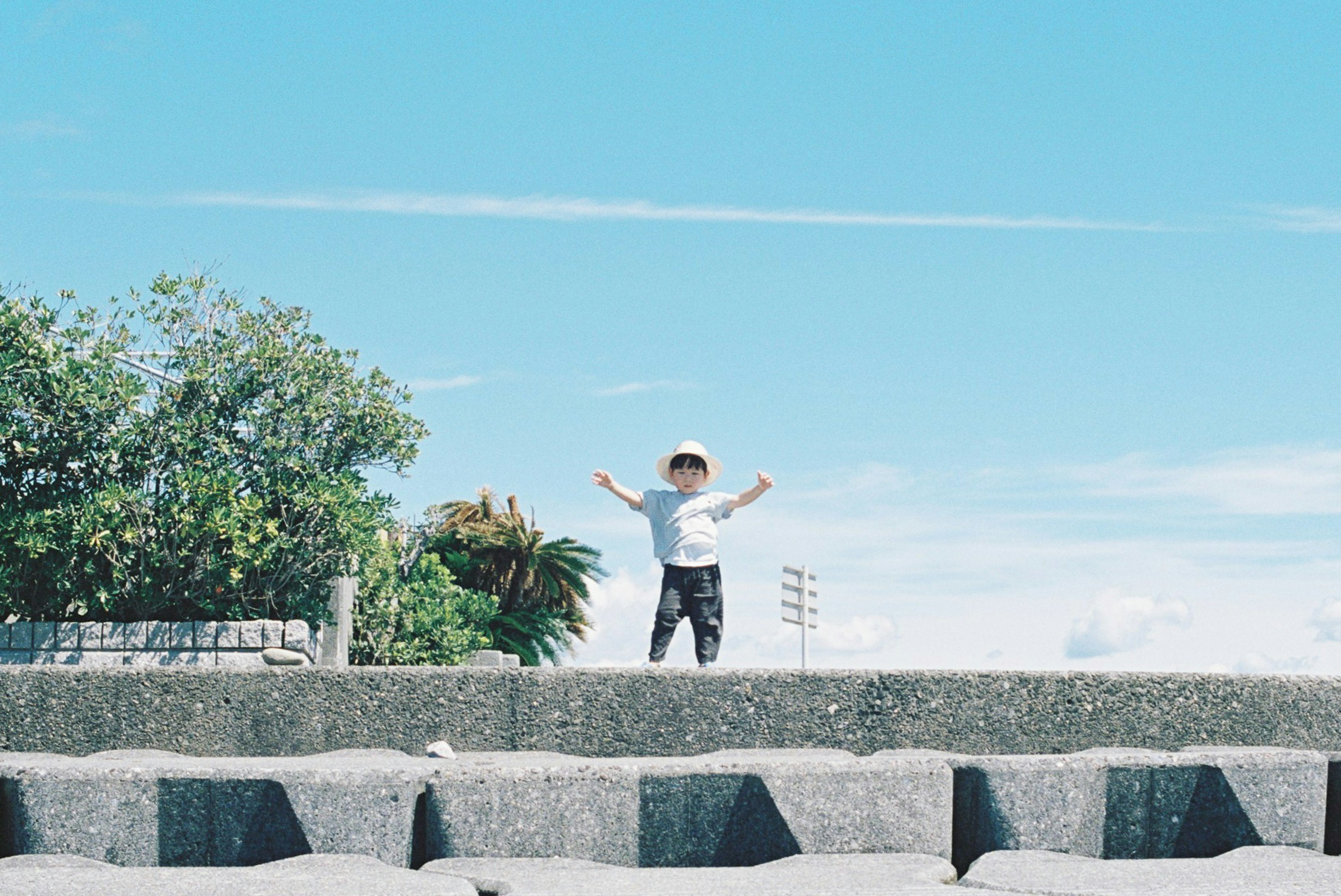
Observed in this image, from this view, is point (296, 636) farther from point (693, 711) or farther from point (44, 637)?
point (693, 711)

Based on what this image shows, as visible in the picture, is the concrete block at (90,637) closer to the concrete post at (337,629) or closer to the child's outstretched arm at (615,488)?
the concrete post at (337,629)

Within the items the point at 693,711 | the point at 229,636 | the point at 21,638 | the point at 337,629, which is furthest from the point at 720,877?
the point at 337,629

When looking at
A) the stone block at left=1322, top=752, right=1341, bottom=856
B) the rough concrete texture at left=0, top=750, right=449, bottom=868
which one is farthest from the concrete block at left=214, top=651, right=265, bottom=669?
the stone block at left=1322, top=752, right=1341, bottom=856

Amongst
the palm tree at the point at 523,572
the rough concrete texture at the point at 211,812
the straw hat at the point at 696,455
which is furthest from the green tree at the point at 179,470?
the palm tree at the point at 523,572

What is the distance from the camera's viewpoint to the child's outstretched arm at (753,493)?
9297 mm

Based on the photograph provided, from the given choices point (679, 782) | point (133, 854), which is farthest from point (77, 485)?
point (679, 782)

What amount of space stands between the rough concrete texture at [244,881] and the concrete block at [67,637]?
8634mm

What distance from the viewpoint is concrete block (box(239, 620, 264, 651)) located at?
1225 cm

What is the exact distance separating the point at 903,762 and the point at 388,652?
64.8ft

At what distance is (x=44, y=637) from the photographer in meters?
12.0

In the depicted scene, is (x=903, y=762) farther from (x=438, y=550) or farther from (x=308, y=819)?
(x=438, y=550)

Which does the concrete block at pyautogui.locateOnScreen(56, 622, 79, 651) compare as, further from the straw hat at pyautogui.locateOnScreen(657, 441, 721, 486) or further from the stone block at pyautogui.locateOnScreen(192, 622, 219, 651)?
the straw hat at pyautogui.locateOnScreen(657, 441, 721, 486)

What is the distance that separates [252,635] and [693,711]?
6.98 meters

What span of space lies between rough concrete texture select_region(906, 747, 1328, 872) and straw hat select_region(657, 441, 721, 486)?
5.12 meters
